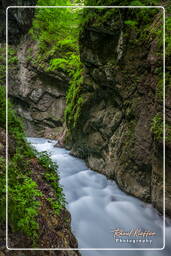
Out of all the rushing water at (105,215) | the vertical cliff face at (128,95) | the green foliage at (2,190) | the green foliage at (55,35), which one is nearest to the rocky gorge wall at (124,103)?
the vertical cliff face at (128,95)

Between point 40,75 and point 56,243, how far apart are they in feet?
57.3

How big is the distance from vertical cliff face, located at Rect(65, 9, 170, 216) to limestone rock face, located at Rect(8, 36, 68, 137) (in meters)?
10.5

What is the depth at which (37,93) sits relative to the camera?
1903cm

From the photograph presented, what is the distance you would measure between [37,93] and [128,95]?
46.1 ft

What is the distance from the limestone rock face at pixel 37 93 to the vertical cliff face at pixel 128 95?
34.5 feet

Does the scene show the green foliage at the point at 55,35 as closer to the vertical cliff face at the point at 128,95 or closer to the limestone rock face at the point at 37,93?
the limestone rock face at the point at 37,93

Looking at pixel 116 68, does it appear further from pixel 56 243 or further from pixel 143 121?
pixel 56 243

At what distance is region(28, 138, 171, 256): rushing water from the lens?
14.0ft

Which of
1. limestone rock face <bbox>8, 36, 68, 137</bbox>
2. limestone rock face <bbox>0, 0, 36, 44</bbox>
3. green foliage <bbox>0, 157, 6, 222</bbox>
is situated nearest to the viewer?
green foliage <bbox>0, 157, 6, 222</bbox>

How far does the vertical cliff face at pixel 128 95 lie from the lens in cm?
547

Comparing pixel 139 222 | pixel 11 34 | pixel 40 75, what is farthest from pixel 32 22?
pixel 139 222

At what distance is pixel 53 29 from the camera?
52.7ft
